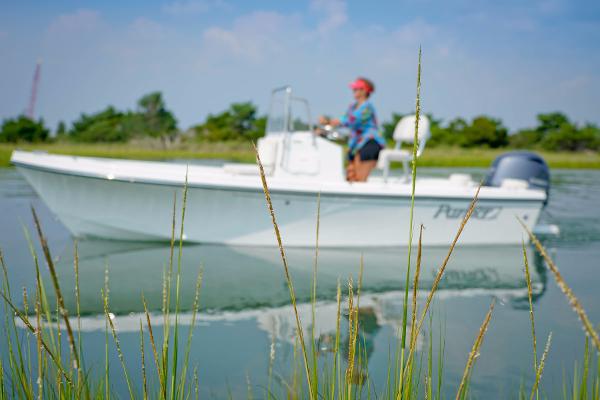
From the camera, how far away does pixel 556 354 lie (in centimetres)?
321

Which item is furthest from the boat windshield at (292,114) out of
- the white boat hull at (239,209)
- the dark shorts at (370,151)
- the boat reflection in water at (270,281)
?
the boat reflection in water at (270,281)

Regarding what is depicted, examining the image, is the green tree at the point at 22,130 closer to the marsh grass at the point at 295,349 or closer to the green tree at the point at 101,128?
the green tree at the point at 101,128

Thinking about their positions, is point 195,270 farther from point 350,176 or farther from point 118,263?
point 350,176

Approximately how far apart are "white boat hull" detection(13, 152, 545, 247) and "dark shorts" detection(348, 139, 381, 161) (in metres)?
0.53

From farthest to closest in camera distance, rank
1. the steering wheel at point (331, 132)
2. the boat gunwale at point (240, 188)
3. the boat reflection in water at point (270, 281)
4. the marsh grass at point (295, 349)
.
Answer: the steering wheel at point (331, 132) → the boat gunwale at point (240, 188) → the boat reflection in water at point (270, 281) → the marsh grass at point (295, 349)

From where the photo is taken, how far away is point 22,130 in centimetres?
4619

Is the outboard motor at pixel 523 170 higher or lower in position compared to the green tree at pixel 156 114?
lower

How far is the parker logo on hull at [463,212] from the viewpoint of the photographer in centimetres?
631

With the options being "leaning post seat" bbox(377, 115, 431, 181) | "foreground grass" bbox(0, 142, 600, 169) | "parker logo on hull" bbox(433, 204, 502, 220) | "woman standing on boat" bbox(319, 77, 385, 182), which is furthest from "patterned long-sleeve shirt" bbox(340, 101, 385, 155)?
"foreground grass" bbox(0, 142, 600, 169)

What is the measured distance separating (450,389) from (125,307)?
232 cm

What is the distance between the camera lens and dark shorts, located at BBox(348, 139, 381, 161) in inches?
245

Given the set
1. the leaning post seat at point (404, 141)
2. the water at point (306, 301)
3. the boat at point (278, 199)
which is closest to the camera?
the water at point (306, 301)

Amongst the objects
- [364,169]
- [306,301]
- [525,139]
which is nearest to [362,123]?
[364,169]

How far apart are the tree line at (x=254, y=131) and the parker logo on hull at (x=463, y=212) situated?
36408 mm
